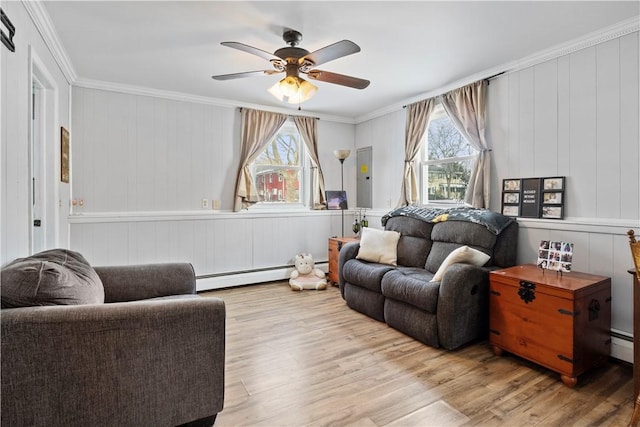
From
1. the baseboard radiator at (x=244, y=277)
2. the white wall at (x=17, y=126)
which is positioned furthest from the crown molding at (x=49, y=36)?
the baseboard radiator at (x=244, y=277)

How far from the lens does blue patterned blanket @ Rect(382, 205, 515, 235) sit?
2.94 meters

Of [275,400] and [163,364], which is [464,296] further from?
[163,364]

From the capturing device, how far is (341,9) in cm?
225

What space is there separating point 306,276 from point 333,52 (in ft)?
10.2

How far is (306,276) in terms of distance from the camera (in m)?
4.64

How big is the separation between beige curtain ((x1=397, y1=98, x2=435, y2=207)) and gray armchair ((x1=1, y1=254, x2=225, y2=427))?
3.17 meters

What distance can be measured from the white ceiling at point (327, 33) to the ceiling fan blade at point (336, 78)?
281mm

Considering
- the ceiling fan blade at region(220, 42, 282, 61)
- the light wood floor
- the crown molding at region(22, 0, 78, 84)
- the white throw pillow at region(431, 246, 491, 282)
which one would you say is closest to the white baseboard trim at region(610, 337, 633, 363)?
the light wood floor

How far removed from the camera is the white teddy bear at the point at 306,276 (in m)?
4.34

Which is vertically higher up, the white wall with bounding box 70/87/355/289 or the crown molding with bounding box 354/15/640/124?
the crown molding with bounding box 354/15/640/124

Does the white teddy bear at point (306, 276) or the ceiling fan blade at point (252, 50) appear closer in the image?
the ceiling fan blade at point (252, 50)

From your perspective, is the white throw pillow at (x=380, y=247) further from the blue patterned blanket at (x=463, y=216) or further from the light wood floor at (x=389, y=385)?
the light wood floor at (x=389, y=385)

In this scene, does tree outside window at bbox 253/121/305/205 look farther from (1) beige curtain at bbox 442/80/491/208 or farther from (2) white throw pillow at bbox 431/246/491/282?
(2) white throw pillow at bbox 431/246/491/282

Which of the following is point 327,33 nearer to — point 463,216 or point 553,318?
point 463,216
